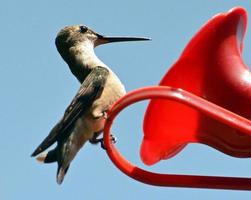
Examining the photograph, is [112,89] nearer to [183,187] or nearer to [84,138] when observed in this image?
[84,138]

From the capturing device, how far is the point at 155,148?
3.29 m

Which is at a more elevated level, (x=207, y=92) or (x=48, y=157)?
(x=207, y=92)

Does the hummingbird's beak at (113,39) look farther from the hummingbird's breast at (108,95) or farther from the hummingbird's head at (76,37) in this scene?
the hummingbird's breast at (108,95)

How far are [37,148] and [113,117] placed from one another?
2.22 metres

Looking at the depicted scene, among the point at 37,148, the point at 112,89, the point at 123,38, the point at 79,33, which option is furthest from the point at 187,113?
the point at 79,33

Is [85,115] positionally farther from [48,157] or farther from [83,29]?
[83,29]

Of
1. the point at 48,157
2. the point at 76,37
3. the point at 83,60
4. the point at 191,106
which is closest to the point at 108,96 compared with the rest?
the point at 48,157

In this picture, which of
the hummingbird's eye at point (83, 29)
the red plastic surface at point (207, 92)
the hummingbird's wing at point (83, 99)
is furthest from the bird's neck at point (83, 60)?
the red plastic surface at point (207, 92)

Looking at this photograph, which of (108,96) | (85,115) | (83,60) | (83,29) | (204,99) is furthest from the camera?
(83,29)

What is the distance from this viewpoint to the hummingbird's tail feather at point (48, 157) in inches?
231

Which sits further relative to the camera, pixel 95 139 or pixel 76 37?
pixel 76 37

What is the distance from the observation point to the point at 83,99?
6.38 meters

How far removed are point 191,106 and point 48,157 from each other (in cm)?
330

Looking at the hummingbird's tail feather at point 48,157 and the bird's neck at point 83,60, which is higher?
the bird's neck at point 83,60
